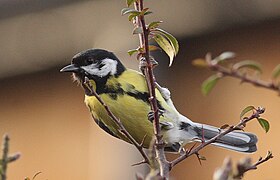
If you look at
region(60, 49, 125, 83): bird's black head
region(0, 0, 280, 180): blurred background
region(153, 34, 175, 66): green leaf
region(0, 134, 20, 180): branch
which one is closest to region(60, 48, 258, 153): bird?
region(60, 49, 125, 83): bird's black head

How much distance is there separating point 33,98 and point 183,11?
161 cm

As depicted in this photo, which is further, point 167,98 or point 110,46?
point 110,46

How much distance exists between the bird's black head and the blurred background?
7.77 ft

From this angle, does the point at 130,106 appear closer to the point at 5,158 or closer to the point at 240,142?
the point at 240,142

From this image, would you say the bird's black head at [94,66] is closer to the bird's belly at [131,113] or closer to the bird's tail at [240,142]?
the bird's belly at [131,113]

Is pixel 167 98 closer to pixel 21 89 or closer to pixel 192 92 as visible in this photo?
pixel 192 92

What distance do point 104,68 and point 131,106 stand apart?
0.84 feet

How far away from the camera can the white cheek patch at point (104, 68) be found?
3.35 metres

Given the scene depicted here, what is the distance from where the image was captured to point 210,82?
133 centimetres

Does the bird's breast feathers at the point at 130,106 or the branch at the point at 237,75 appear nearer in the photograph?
the branch at the point at 237,75

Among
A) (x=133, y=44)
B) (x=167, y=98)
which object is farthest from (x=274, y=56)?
(x=167, y=98)

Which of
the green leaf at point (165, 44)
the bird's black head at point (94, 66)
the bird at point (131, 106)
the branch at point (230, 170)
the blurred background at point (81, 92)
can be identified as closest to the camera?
the branch at point (230, 170)

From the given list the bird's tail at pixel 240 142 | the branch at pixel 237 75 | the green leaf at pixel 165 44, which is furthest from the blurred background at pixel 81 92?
the branch at pixel 237 75

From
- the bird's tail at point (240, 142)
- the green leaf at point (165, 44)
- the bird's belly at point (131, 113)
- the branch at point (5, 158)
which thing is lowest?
the bird's tail at point (240, 142)
